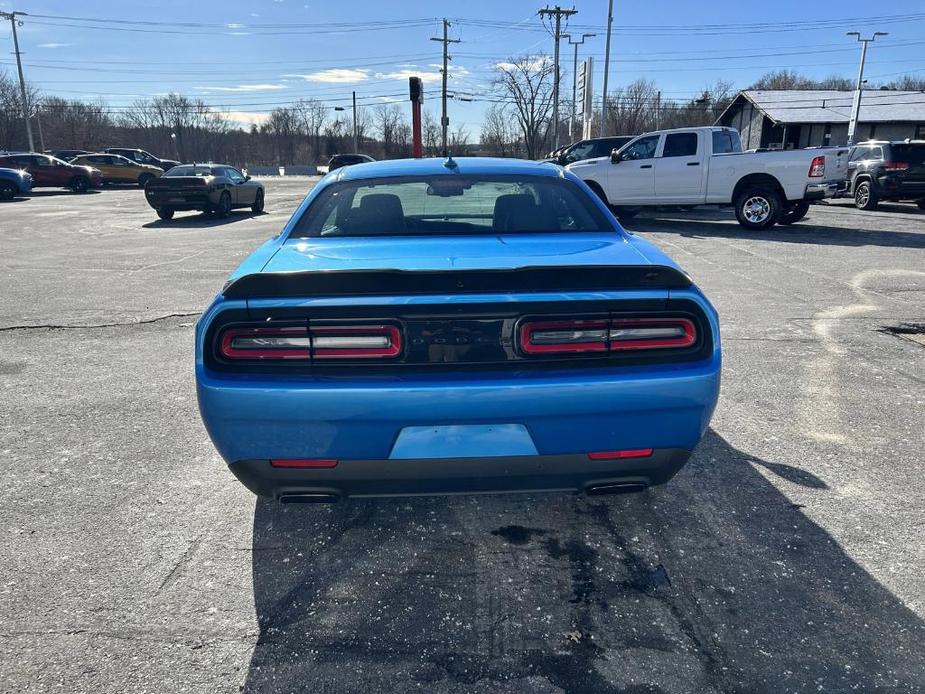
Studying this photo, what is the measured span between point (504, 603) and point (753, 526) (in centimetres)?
121

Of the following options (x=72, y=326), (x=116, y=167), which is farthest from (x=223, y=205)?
(x=116, y=167)

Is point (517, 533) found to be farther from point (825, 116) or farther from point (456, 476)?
point (825, 116)

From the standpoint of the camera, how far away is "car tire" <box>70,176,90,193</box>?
28172 mm

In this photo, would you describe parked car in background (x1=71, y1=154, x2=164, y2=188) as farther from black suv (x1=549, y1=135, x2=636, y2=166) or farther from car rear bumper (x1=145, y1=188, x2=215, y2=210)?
black suv (x1=549, y1=135, x2=636, y2=166)

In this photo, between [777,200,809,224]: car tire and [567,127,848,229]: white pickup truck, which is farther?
[777,200,809,224]: car tire

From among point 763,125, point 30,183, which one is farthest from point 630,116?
point 30,183

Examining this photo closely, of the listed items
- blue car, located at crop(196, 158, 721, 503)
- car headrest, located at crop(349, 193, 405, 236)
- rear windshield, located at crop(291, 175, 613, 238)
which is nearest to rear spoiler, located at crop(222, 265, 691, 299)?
blue car, located at crop(196, 158, 721, 503)

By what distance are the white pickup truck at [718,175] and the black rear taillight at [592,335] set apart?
1166 cm

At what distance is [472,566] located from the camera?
2.50 meters

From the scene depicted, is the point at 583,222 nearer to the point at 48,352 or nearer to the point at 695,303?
the point at 695,303

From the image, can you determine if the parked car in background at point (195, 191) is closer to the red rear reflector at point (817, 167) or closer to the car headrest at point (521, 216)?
the red rear reflector at point (817, 167)

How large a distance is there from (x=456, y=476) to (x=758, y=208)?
13096mm

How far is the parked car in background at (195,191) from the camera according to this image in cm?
1606

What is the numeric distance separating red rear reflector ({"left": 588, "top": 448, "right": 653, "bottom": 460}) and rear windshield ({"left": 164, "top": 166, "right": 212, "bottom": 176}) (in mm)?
16777
